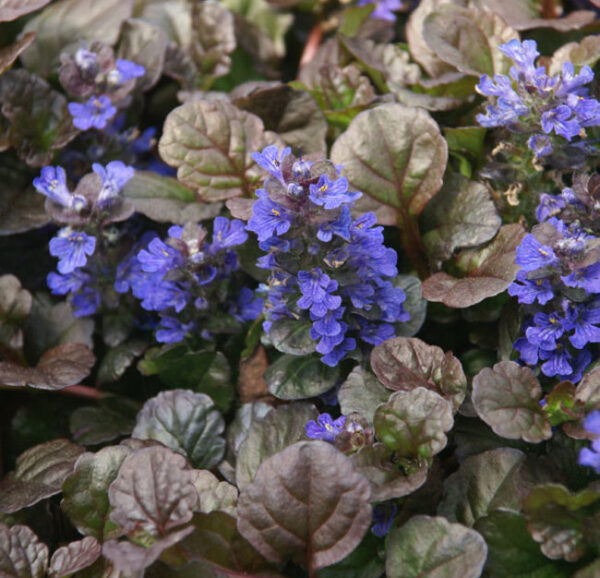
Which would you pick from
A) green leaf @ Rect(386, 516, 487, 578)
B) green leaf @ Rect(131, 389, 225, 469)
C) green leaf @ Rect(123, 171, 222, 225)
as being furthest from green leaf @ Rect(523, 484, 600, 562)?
green leaf @ Rect(123, 171, 222, 225)

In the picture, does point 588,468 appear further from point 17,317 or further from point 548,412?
point 17,317

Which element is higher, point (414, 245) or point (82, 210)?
point (82, 210)

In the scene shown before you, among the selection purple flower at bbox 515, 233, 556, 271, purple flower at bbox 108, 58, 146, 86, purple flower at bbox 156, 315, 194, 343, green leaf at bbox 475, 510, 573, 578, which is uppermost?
purple flower at bbox 108, 58, 146, 86

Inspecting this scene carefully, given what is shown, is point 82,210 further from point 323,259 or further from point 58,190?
point 323,259

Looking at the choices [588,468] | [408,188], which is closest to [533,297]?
[588,468]

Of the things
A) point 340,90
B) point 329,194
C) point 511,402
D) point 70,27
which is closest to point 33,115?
point 70,27

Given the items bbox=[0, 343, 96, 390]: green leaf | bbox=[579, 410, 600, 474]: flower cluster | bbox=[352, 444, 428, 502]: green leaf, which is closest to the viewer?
bbox=[579, 410, 600, 474]: flower cluster

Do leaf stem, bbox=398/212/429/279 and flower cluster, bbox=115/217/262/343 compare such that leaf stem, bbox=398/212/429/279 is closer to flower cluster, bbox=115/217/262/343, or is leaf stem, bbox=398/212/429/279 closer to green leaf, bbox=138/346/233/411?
flower cluster, bbox=115/217/262/343
